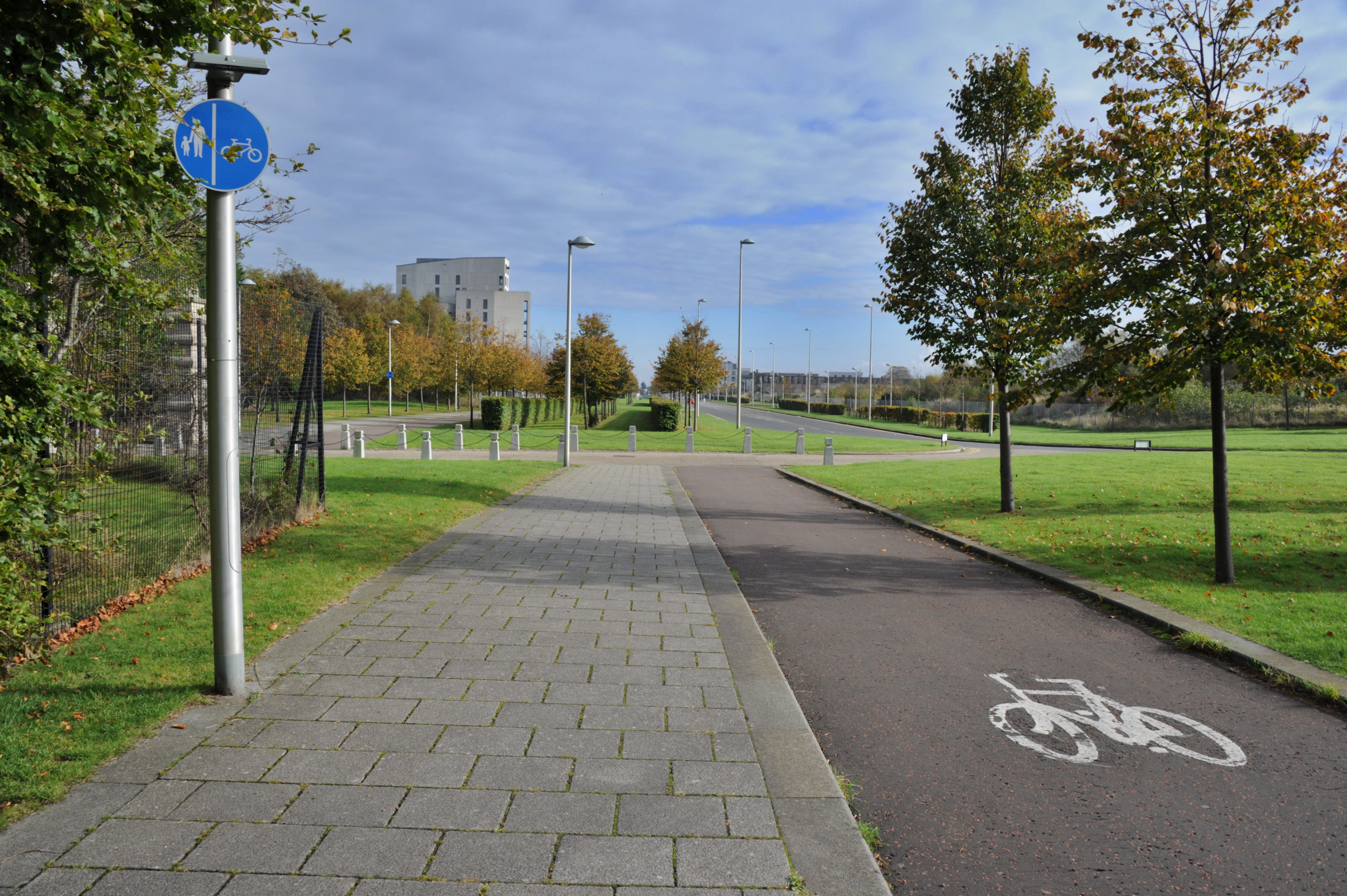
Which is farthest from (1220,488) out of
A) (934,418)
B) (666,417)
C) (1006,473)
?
(934,418)

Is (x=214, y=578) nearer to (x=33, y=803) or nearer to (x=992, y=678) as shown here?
(x=33, y=803)

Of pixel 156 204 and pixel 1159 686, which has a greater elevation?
pixel 156 204

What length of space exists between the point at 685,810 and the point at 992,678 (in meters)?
2.76

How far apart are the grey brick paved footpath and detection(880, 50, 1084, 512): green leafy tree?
26.4ft

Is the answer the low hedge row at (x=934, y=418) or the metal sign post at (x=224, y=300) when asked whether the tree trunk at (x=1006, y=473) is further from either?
the low hedge row at (x=934, y=418)

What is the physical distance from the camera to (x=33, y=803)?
9.98ft

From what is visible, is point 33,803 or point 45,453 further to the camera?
point 45,453

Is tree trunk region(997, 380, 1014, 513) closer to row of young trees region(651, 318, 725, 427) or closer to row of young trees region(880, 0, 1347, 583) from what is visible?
row of young trees region(880, 0, 1347, 583)

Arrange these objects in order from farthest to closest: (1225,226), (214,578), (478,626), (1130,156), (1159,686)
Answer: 1. (1130,156)
2. (1225,226)
3. (478,626)
4. (1159,686)
5. (214,578)

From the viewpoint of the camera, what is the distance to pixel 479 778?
133 inches

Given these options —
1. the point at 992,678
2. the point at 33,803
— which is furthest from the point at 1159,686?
the point at 33,803

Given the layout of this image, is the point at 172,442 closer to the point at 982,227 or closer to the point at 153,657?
the point at 153,657

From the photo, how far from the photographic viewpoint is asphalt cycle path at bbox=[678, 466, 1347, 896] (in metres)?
2.97

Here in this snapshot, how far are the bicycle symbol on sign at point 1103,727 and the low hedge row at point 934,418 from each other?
45.8 metres
